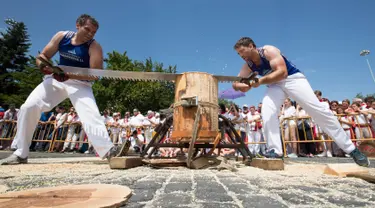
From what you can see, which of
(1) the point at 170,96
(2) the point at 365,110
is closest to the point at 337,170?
(2) the point at 365,110

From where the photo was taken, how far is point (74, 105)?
346cm

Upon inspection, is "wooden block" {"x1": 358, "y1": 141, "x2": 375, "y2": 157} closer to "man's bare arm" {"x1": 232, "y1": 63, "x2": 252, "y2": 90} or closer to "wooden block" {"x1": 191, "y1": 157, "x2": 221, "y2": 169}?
"man's bare arm" {"x1": 232, "y1": 63, "x2": 252, "y2": 90}

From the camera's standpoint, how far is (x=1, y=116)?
11.0 meters

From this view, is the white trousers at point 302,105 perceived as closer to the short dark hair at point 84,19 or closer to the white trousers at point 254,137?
the short dark hair at point 84,19

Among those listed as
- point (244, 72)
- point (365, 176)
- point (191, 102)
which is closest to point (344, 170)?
point (365, 176)

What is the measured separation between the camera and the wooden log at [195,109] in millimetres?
3004

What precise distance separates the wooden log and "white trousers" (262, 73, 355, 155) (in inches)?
33.2

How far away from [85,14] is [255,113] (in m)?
7.12

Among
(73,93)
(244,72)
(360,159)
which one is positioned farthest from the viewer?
(244,72)

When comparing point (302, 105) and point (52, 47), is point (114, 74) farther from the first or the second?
point (302, 105)

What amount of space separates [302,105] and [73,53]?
3.48 m

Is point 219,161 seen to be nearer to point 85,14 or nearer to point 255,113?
point 85,14

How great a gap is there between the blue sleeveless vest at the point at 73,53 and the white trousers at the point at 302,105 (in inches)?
111

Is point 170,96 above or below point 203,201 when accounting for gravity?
above
